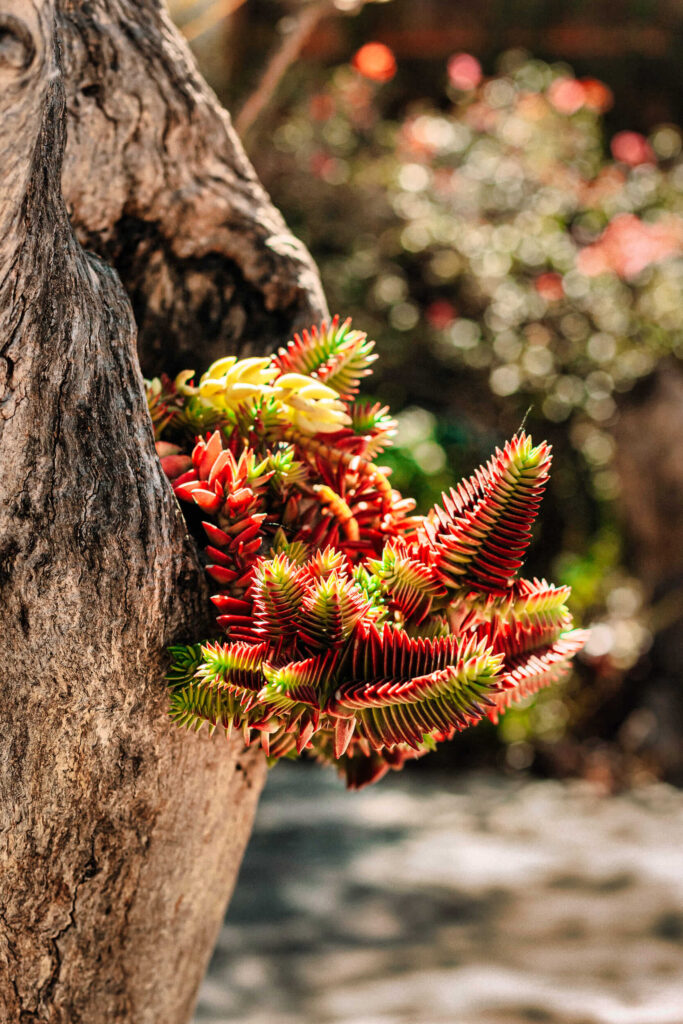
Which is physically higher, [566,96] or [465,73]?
[566,96]

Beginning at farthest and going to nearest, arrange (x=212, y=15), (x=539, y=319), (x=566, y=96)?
1. (x=566, y=96)
2. (x=539, y=319)
3. (x=212, y=15)

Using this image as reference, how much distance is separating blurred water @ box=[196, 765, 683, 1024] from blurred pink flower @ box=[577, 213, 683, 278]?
Answer: 2654mm

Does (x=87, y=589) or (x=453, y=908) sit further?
(x=453, y=908)

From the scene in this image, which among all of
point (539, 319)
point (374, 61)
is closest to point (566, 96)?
point (374, 61)

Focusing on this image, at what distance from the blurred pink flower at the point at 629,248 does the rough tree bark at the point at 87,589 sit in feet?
12.4

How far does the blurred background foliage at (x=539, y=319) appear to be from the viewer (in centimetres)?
434

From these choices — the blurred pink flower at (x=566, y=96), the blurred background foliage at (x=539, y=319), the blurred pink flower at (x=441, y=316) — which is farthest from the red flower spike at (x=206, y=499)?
the blurred pink flower at (x=566, y=96)

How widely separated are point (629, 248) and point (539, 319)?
2.08 feet

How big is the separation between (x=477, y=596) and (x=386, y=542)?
6.4 inches

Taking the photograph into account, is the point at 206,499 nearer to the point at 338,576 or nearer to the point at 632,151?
the point at 338,576

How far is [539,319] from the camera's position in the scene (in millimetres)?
4617

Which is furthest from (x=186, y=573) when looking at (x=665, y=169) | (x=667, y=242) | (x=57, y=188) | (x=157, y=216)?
(x=665, y=169)

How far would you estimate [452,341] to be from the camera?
→ 4.61m

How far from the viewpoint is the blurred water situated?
234 cm
